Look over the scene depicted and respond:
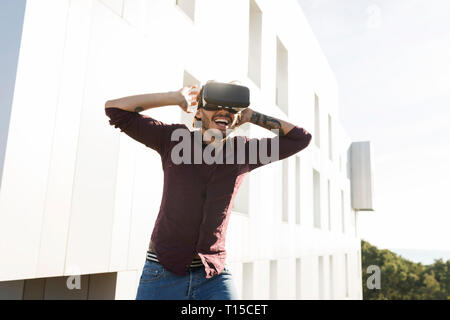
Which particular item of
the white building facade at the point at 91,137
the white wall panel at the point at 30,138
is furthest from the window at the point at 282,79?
the white wall panel at the point at 30,138

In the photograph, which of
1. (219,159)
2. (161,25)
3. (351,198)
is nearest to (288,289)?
(161,25)

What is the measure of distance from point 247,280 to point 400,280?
38381 mm

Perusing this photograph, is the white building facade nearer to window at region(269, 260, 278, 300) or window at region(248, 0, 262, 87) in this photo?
window at region(248, 0, 262, 87)

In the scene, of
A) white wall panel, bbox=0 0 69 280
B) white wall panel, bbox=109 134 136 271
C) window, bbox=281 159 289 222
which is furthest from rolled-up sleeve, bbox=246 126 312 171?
window, bbox=281 159 289 222

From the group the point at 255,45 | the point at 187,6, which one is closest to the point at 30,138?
the point at 187,6

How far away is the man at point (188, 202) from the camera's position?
6.98ft

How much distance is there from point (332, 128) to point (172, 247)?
56.4 ft

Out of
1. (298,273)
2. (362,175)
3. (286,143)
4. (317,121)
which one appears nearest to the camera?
(286,143)

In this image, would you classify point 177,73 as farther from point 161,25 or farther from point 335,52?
point 335,52

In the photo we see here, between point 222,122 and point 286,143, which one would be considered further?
point 286,143

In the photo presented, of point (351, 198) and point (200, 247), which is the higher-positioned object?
point (351, 198)

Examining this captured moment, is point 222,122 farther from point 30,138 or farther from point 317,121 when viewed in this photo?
point 317,121

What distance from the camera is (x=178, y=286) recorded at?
211 centimetres

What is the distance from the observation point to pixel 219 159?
7.84 ft
